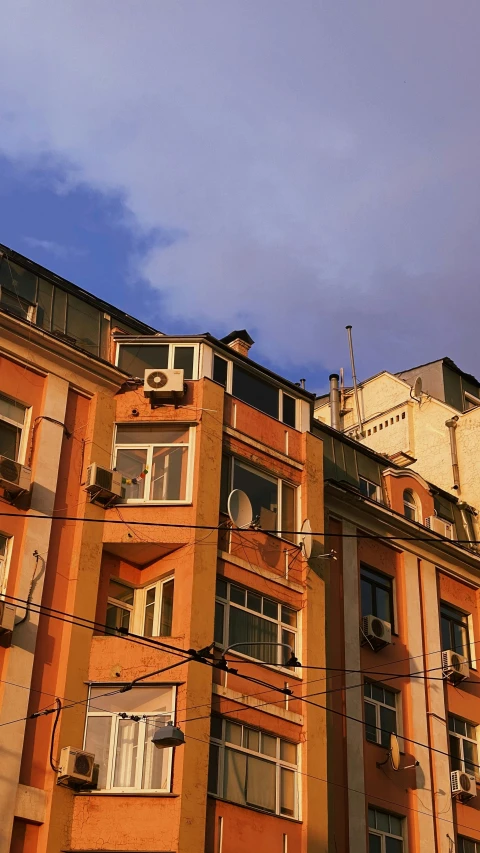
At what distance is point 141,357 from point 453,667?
11147 mm

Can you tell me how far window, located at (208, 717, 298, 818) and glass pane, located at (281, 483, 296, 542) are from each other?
188 inches

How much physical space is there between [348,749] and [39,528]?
347 inches

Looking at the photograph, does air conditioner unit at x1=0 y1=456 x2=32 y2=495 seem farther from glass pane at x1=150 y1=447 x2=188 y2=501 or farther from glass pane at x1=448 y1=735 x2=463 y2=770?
glass pane at x1=448 y1=735 x2=463 y2=770

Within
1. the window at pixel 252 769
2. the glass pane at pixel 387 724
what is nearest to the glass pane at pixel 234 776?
the window at pixel 252 769

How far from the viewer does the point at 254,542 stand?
26.2 m

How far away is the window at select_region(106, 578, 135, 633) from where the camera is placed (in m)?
24.9

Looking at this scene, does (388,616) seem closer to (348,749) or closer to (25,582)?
(348,749)

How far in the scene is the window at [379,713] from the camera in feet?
91.2

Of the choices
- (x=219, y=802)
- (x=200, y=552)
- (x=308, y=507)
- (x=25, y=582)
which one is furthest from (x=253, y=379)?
(x=219, y=802)

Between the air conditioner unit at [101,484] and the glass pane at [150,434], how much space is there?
141 cm

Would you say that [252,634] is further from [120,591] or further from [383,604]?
[383,604]

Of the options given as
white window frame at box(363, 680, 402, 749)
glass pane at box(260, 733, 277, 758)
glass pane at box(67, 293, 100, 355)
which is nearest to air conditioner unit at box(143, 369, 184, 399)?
glass pane at box(67, 293, 100, 355)

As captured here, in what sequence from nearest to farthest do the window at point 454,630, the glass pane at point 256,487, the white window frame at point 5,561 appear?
1. the white window frame at point 5,561
2. the glass pane at point 256,487
3. the window at point 454,630

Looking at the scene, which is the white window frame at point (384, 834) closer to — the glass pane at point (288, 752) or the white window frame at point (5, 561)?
the glass pane at point (288, 752)
